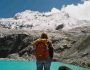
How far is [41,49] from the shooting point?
18203 mm

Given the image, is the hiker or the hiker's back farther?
the hiker's back

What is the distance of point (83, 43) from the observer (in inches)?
7830

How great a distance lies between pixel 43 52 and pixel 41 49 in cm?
22

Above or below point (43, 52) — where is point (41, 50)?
above

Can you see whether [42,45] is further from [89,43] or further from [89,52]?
[89,43]

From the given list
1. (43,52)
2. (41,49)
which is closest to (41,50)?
(41,49)

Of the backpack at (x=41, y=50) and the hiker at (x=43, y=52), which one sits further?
the backpack at (x=41, y=50)

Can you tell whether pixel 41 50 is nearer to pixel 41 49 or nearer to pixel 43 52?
pixel 41 49

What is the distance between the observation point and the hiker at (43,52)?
58.6ft

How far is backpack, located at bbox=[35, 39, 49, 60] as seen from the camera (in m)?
18.0

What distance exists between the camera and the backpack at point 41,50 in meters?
18.0

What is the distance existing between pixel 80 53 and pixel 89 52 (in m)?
13.7

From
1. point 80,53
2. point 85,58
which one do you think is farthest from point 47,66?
point 80,53

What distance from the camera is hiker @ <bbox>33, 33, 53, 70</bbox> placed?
17859 mm
